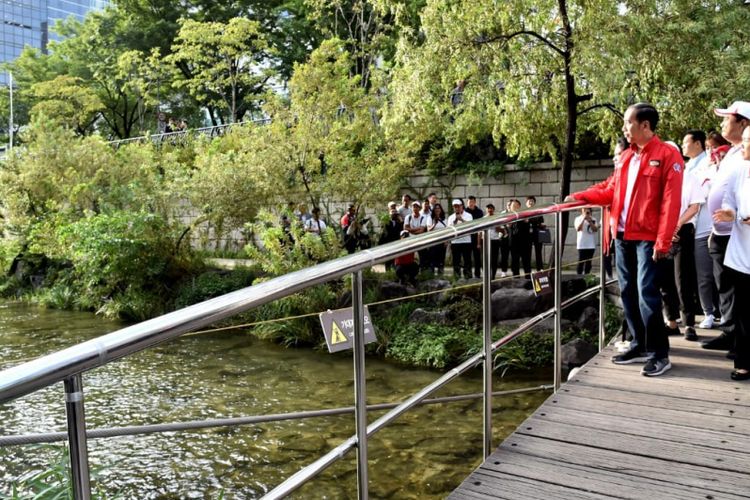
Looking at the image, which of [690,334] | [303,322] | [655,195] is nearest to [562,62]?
[303,322]

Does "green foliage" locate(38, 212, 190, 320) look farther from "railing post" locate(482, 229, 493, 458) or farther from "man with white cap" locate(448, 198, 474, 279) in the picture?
"railing post" locate(482, 229, 493, 458)

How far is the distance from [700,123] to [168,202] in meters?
11.5

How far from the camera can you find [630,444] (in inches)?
112

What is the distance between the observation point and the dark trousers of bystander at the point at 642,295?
12.7 ft

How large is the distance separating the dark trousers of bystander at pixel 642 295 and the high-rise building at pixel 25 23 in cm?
7332

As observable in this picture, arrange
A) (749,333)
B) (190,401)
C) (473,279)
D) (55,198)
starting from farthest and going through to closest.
A: (55,198) → (473,279) → (190,401) → (749,333)

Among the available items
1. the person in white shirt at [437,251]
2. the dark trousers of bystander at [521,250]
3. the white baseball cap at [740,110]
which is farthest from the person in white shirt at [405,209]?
the white baseball cap at [740,110]

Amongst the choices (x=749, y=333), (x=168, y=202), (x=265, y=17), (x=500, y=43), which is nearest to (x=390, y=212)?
(x=500, y=43)

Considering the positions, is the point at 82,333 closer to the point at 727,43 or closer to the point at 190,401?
the point at 190,401

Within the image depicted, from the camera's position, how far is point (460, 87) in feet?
38.8

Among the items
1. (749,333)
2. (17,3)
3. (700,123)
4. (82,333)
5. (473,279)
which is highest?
(17,3)

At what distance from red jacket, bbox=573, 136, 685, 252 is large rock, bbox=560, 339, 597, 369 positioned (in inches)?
200

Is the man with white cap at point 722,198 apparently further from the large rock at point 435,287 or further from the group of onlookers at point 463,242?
the large rock at point 435,287

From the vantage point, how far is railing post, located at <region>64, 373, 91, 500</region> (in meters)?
1.11
